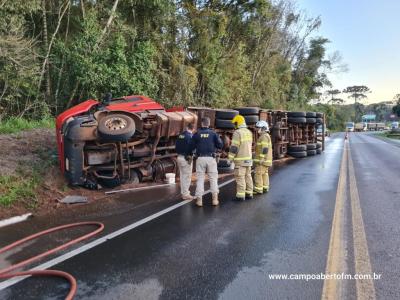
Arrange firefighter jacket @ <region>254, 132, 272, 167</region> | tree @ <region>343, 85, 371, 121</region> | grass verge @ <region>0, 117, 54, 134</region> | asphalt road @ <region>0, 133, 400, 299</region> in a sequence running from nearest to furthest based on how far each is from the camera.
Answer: asphalt road @ <region>0, 133, 400, 299</region> → firefighter jacket @ <region>254, 132, 272, 167</region> → grass verge @ <region>0, 117, 54, 134</region> → tree @ <region>343, 85, 371, 121</region>

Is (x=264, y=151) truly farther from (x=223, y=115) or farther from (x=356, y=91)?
(x=356, y=91)

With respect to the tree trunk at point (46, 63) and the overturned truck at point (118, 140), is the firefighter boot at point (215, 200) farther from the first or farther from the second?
the tree trunk at point (46, 63)

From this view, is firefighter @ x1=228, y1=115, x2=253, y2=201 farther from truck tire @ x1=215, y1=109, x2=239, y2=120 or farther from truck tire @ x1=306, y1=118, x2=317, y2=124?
truck tire @ x1=306, y1=118, x2=317, y2=124

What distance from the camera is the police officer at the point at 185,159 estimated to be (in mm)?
8023

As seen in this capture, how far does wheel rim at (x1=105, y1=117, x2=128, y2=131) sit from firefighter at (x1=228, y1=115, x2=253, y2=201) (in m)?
2.35

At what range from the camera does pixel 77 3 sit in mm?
15219

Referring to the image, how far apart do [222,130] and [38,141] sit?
16.7 feet

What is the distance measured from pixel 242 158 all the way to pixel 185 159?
1.20m

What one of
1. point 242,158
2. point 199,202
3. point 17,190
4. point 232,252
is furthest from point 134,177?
point 232,252

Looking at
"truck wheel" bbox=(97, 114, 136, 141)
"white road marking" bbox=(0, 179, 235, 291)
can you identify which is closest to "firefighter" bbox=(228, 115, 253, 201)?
"white road marking" bbox=(0, 179, 235, 291)

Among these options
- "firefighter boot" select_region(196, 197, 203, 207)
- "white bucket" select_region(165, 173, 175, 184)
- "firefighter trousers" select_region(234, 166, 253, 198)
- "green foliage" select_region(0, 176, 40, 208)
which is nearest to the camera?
"green foliage" select_region(0, 176, 40, 208)

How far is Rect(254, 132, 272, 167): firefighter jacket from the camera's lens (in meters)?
8.41

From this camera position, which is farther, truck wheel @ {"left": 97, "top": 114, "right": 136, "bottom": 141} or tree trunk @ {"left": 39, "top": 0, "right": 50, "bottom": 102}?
tree trunk @ {"left": 39, "top": 0, "right": 50, "bottom": 102}

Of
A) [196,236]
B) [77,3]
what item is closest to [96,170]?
[196,236]
